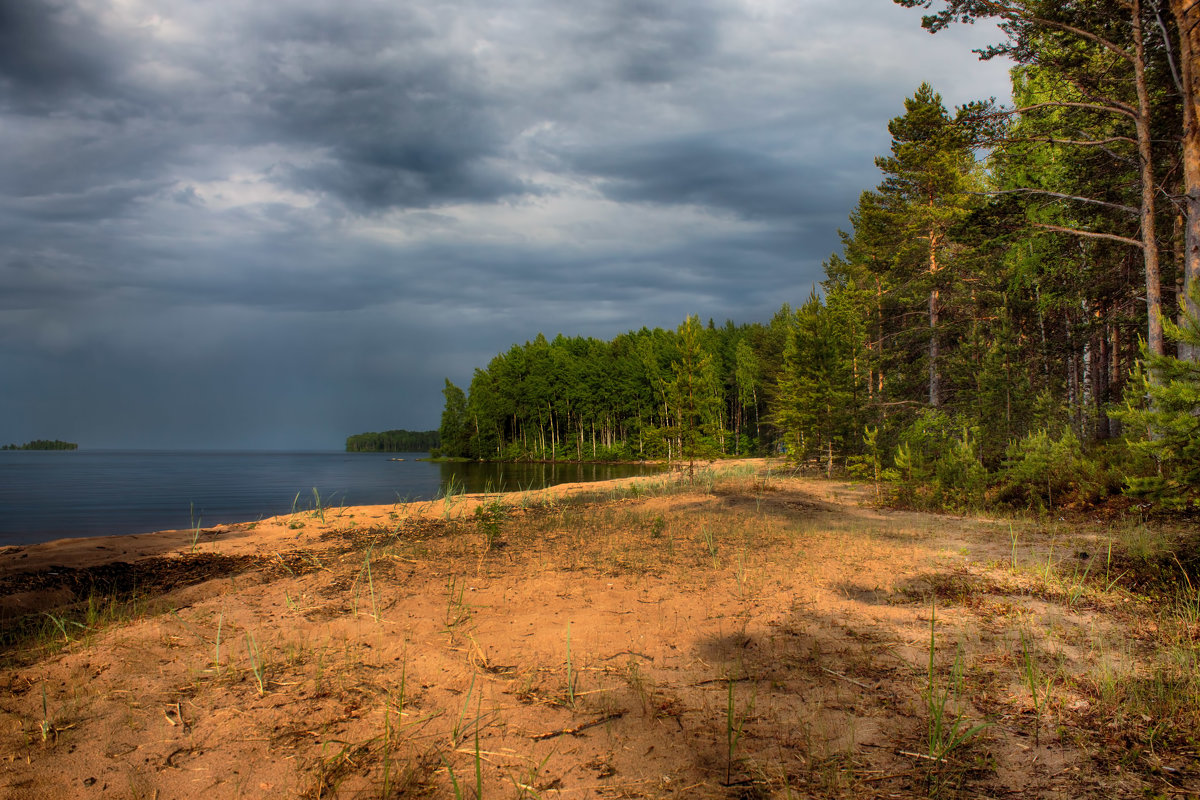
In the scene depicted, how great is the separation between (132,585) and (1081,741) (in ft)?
32.0

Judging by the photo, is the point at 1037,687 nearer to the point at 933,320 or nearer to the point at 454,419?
the point at 933,320

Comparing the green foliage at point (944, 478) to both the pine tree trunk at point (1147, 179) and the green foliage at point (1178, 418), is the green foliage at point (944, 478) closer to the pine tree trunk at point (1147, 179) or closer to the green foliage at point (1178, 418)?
the pine tree trunk at point (1147, 179)

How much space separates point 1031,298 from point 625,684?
98.1 feet

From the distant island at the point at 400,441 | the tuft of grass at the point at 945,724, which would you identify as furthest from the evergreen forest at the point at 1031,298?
the distant island at the point at 400,441

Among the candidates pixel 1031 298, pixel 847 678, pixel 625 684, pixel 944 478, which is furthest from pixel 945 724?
pixel 1031 298

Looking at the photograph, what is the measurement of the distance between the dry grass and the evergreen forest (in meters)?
2.91

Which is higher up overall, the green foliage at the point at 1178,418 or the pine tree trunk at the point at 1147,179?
the pine tree trunk at the point at 1147,179

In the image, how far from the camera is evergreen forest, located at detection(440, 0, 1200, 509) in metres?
10.7

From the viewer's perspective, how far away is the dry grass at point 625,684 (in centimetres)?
279

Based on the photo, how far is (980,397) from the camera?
16.5 meters

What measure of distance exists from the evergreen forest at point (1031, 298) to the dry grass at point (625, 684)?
9.55 ft

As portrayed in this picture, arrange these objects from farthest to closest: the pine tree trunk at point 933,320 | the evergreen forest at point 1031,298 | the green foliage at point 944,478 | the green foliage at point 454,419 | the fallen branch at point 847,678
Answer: the green foliage at point 454,419, the pine tree trunk at point 933,320, the green foliage at point 944,478, the evergreen forest at point 1031,298, the fallen branch at point 847,678

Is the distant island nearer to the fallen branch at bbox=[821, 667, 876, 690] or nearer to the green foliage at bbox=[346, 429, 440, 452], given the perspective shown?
the green foliage at bbox=[346, 429, 440, 452]

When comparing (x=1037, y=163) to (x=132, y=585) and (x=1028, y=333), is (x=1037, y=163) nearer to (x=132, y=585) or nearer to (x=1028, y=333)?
(x=1028, y=333)
